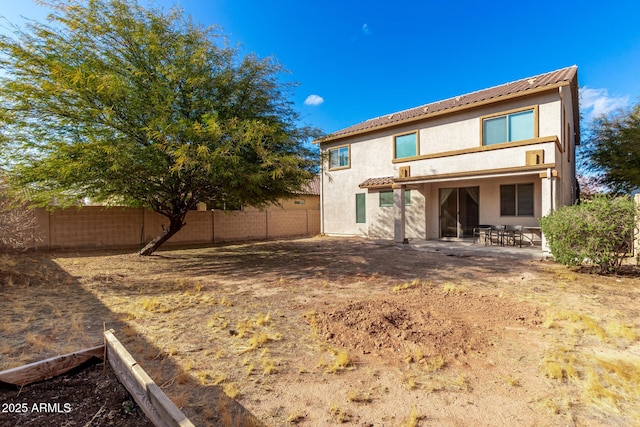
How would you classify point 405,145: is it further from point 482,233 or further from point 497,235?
point 497,235

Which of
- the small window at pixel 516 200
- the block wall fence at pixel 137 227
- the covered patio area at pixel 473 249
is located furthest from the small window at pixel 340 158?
the small window at pixel 516 200

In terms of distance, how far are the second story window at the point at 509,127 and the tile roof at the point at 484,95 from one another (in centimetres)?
77

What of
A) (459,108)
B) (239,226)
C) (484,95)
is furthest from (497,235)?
(239,226)

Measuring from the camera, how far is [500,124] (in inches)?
458

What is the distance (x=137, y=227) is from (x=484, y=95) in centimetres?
1537

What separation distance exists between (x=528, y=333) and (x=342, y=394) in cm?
286

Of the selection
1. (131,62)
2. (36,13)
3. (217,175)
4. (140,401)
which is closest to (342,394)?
(140,401)

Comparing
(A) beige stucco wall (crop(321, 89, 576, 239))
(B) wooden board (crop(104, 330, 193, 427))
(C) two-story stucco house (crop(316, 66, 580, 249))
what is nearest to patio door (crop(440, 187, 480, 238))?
(C) two-story stucco house (crop(316, 66, 580, 249))

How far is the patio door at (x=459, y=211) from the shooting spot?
13.4 meters

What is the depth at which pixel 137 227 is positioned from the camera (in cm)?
1338

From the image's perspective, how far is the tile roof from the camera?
35.9ft

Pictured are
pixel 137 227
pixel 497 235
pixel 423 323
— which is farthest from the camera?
pixel 137 227

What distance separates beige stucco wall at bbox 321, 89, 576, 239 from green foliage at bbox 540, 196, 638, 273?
2729 millimetres

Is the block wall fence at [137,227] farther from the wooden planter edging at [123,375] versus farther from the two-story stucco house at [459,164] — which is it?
the wooden planter edging at [123,375]
